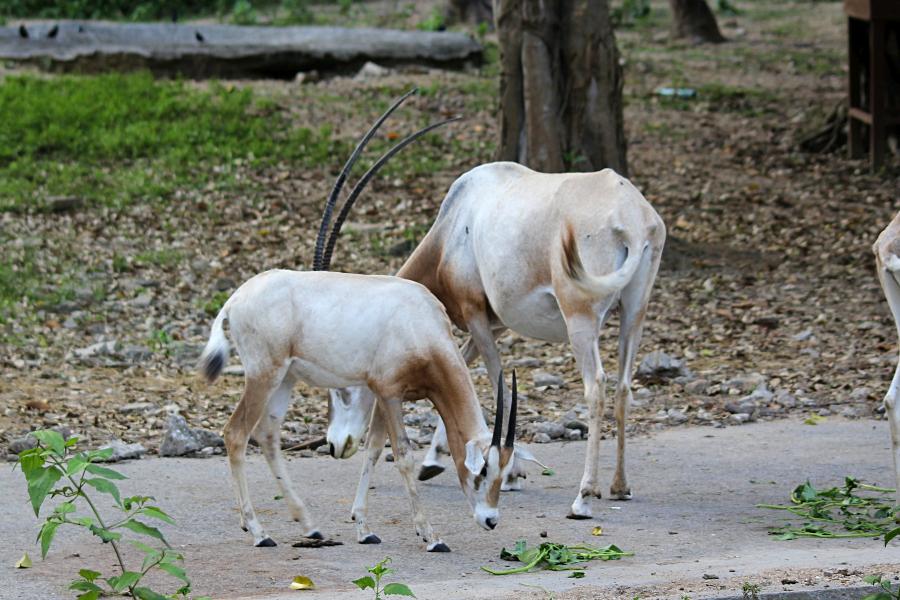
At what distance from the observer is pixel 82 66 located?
49.0 ft

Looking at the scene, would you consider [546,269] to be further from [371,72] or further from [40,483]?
[371,72]

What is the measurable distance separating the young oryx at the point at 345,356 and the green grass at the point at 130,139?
6570 mm

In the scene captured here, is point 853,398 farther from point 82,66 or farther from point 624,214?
point 82,66

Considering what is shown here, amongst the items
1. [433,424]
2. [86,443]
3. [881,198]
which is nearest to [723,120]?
[881,198]

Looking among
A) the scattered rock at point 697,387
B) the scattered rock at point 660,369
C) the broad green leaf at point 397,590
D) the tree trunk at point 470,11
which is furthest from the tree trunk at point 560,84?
the tree trunk at point 470,11

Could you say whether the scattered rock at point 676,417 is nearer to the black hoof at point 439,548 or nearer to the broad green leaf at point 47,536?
the black hoof at point 439,548

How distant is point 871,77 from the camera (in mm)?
12789

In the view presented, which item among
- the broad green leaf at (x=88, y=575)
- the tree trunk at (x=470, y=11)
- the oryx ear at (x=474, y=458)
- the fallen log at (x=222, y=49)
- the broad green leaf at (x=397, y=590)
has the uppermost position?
the tree trunk at (x=470, y=11)

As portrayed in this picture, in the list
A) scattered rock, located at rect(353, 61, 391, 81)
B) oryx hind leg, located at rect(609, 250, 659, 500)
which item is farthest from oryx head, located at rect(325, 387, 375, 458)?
scattered rock, located at rect(353, 61, 391, 81)

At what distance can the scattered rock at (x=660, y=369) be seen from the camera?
8.35m

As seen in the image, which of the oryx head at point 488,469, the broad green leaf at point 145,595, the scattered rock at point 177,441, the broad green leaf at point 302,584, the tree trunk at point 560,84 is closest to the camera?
the broad green leaf at point 145,595

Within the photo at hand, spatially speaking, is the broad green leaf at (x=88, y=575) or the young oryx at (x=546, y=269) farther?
the young oryx at (x=546, y=269)

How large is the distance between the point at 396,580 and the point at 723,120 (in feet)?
34.2

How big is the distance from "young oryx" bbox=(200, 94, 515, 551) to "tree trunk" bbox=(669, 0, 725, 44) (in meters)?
13.5
